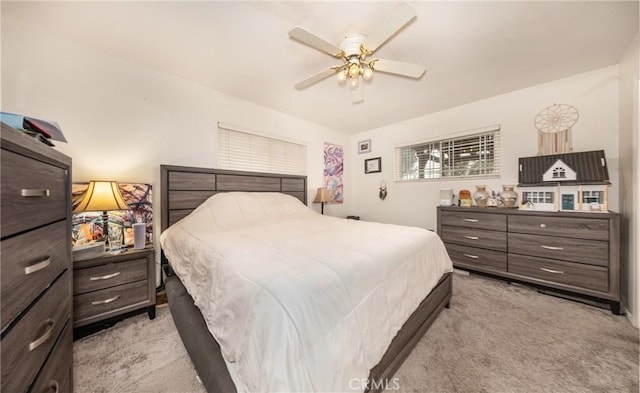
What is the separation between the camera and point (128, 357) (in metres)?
1.44

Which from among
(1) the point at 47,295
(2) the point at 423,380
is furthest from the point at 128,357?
(2) the point at 423,380

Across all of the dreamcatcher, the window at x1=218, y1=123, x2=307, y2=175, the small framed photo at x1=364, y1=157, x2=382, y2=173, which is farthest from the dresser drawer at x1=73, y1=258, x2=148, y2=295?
the dreamcatcher

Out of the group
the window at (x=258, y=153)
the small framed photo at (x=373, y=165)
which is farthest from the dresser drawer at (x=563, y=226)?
the window at (x=258, y=153)

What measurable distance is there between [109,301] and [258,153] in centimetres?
223

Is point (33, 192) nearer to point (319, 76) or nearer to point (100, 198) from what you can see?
point (100, 198)

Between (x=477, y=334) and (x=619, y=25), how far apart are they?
2.64 meters

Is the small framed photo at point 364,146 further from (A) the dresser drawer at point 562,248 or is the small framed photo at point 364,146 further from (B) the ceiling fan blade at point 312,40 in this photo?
(B) the ceiling fan blade at point 312,40

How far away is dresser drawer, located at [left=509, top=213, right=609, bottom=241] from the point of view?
1982mm

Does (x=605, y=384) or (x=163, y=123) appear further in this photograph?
(x=163, y=123)

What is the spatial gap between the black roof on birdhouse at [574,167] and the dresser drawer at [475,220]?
502 millimetres

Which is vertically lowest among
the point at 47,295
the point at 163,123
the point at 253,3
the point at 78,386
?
the point at 78,386

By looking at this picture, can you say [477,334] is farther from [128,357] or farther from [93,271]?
[93,271]

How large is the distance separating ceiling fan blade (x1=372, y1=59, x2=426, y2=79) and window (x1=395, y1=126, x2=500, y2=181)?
185 centimetres

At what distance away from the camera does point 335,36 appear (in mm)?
1741
